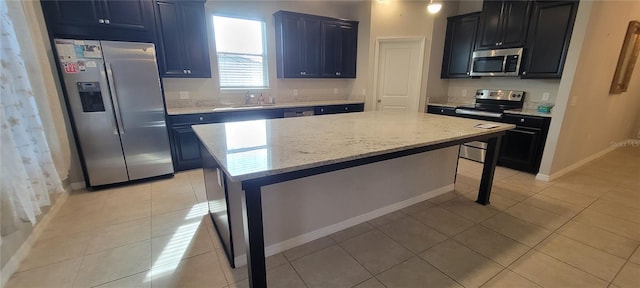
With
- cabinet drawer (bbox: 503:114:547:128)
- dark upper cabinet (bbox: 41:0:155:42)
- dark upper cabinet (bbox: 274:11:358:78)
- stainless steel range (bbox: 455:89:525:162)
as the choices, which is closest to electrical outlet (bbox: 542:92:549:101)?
stainless steel range (bbox: 455:89:525:162)

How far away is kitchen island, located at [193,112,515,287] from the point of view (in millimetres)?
1314

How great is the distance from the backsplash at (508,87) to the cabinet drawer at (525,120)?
0.61 meters

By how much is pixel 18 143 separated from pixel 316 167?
1.99 m

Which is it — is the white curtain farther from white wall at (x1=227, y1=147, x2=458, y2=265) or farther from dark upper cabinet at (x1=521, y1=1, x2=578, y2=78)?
dark upper cabinet at (x1=521, y1=1, x2=578, y2=78)

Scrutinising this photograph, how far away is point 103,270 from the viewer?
5.74 ft

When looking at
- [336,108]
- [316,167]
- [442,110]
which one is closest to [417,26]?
[442,110]

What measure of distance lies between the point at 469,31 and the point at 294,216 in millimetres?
4237

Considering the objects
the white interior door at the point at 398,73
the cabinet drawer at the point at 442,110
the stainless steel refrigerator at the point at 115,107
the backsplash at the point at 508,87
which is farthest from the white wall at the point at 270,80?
the backsplash at the point at 508,87

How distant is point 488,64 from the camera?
13.1 feet

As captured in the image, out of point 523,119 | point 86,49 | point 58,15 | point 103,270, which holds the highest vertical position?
point 58,15

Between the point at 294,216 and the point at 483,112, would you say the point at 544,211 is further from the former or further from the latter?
the point at 294,216

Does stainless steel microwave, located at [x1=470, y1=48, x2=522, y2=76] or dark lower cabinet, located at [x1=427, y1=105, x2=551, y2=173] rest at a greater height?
stainless steel microwave, located at [x1=470, y1=48, x2=522, y2=76]

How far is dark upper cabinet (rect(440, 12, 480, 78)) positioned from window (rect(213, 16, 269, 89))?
3207 millimetres

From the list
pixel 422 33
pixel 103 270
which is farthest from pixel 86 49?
pixel 422 33
